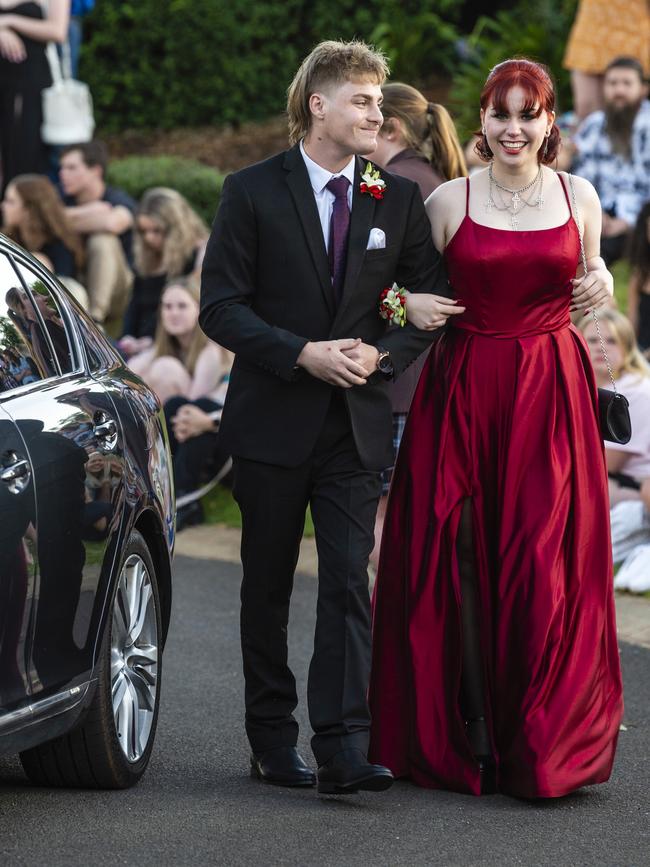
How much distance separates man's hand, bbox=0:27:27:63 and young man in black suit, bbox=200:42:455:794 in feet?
28.2

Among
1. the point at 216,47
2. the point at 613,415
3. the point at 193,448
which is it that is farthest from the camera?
the point at 216,47

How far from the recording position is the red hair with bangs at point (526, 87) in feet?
17.0

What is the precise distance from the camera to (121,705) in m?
5.05

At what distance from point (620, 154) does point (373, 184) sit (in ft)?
23.6

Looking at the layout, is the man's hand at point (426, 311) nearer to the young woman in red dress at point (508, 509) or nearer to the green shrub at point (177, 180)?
the young woman in red dress at point (508, 509)

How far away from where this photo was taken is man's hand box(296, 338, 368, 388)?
4.88 meters

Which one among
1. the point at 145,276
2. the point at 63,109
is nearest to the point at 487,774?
the point at 145,276

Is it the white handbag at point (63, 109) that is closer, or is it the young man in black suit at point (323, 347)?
the young man in black suit at point (323, 347)

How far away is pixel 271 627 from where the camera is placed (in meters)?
5.21

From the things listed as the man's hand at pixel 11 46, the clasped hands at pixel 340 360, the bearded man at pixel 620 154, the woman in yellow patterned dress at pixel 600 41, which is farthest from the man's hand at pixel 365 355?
the woman in yellow patterned dress at pixel 600 41

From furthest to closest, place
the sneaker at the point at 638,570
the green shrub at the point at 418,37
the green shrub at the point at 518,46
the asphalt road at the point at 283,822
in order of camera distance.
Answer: the green shrub at the point at 418,37 < the green shrub at the point at 518,46 < the sneaker at the point at 638,570 < the asphalt road at the point at 283,822

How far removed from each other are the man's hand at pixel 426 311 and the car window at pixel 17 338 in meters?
1.08

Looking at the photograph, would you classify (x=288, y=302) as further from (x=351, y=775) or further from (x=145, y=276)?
(x=145, y=276)

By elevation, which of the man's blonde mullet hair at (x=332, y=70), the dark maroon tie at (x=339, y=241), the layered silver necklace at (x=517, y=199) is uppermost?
the man's blonde mullet hair at (x=332, y=70)
